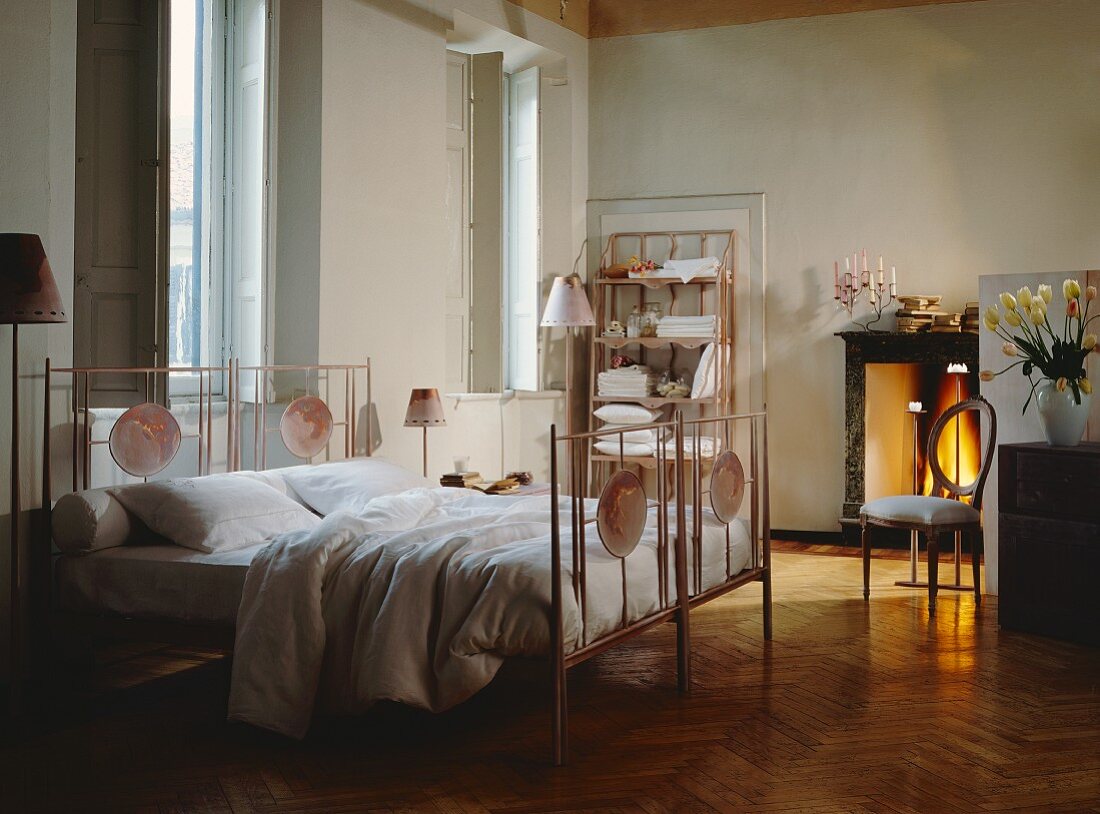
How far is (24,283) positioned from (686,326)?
4.54 metres

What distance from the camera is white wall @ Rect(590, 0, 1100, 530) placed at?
720 centimetres

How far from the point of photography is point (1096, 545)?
16.2 ft

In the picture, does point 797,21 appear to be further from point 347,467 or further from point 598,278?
point 347,467

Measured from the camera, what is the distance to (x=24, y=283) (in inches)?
153

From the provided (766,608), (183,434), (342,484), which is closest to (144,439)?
(183,434)

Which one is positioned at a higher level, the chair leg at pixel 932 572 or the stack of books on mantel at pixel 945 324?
the stack of books on mantel at pixel 945 324

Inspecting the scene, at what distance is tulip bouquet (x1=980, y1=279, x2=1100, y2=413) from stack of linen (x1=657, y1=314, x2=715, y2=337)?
86.9 inches

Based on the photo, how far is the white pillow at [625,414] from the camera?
25.0 feet

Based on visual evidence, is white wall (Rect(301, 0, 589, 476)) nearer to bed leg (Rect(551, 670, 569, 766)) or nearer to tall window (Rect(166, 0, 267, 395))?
tall window (Rect(166, 0, 267, 395))

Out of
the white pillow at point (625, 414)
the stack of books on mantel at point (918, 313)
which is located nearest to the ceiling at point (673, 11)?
the stack of books on mantel at point (918, 313)

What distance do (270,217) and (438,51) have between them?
5.10ft

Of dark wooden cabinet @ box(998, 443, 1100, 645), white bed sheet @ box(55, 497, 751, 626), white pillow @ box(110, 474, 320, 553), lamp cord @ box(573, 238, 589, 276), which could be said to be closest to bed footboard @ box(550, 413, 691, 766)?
white bed sheet @ box(55, 497, 751, 626)

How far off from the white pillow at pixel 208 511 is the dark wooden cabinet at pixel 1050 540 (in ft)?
10.2

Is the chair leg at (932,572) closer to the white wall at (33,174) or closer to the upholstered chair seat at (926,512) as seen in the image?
the upholstered chair seat at (926,512)
